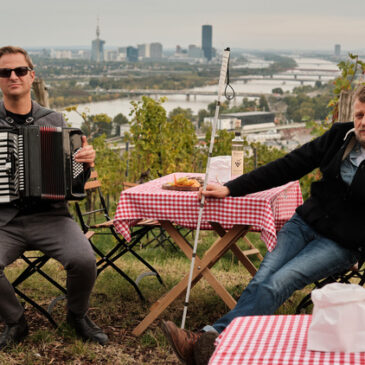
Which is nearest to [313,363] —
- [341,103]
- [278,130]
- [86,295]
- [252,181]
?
[252,181]

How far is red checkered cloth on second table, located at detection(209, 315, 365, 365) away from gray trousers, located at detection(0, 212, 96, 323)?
158 cm

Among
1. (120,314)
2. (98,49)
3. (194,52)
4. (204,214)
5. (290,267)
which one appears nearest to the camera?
(290,267)

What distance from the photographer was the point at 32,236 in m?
3.26

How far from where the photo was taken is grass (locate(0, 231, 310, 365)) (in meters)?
3.11

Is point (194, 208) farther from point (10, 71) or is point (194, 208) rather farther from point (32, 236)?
point (10, 71)

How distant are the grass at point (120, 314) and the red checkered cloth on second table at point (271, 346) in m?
1.48

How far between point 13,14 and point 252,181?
84.1m

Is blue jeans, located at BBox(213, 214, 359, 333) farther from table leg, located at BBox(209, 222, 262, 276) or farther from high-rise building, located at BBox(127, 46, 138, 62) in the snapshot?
high-rise building, located at BBox(127, 46, 138, 62)

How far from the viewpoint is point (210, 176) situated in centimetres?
355

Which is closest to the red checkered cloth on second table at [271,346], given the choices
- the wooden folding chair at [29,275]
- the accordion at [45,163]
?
the accordion at [45,163]

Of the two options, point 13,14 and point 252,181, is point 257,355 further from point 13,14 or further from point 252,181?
point 13,14

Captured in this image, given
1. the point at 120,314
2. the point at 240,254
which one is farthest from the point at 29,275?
the point at 240,254

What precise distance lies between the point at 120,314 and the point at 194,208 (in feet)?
3.21

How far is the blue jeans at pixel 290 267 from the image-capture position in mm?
2641
